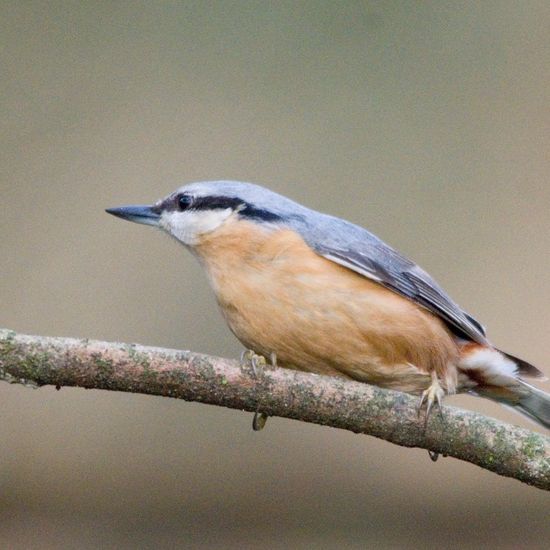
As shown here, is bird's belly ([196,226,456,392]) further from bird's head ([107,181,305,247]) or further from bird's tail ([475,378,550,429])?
bird's tail ([475,378,550,429])

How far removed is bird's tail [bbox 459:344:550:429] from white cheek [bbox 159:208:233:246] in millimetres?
932

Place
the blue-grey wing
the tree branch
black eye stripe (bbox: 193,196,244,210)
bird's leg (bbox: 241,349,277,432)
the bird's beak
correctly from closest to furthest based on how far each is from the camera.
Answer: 1. the tree branch
2. bird's leg (bbox: 241,349,277,432)
3. the blue-grey wing
4. black eye stripe (bbox: 193,196,244,210)
5. the bird's beak

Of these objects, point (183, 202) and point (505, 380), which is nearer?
point (183, 202)

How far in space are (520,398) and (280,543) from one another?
118 centimetres

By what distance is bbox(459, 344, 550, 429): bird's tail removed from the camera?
348 cm

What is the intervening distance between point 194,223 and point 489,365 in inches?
43.6

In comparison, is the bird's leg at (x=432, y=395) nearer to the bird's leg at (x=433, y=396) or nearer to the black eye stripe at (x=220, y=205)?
the bird's leg at (x=433, y=396)

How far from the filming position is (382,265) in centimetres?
330

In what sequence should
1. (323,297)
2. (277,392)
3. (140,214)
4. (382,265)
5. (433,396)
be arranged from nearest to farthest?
(277,392), (433,396), (323,297), (382,265), (140,214)

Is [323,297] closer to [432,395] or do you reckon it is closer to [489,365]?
[432,395]

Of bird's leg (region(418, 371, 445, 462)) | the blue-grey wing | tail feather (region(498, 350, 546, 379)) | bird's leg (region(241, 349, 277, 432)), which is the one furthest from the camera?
tail feather (region(498, 350, 546, 379))

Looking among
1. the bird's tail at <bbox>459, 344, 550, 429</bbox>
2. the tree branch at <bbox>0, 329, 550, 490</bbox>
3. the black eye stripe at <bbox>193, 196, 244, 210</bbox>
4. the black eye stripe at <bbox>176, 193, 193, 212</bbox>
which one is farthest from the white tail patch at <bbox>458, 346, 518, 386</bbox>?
the black eye stripe at <bbox>176, 193, 193, 212</bbox>

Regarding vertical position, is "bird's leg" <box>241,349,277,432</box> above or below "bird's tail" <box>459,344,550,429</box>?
below

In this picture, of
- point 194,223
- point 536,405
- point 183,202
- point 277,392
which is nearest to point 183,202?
point 183,202
